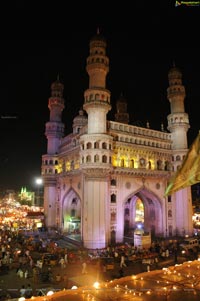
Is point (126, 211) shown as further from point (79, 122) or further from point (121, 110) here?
point (121, 110)

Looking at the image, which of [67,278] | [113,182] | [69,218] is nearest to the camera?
[67,278]

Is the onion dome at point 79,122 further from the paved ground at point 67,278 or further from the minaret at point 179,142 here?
the paved ground at point 67,278

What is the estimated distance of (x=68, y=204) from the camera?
47531 millimetres

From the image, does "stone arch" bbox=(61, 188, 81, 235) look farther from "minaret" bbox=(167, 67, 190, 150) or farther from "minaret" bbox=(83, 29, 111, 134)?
"minaret" bbox=(167, 67, 190, 150)

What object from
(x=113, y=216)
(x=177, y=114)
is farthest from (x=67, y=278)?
(x=177, y=114)

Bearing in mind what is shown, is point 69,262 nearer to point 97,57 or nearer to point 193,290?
point 193,290

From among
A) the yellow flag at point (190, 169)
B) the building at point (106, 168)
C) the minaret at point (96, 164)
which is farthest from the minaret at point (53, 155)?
the yellow flag at point (190, 169)

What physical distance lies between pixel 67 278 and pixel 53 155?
3284cm

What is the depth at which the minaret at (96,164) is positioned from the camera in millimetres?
33656

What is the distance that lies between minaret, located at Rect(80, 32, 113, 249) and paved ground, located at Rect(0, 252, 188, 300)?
287 inches

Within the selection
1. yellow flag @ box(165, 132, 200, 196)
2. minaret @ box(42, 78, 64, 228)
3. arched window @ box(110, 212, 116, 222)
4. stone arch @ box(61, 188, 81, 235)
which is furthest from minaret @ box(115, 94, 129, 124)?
yellow flag @ box(165, 132, 200, 196)

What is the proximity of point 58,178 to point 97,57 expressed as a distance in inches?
932

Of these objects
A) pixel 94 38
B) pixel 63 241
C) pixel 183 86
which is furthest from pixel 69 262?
pixel 183 86

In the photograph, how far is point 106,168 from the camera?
3472 cm
